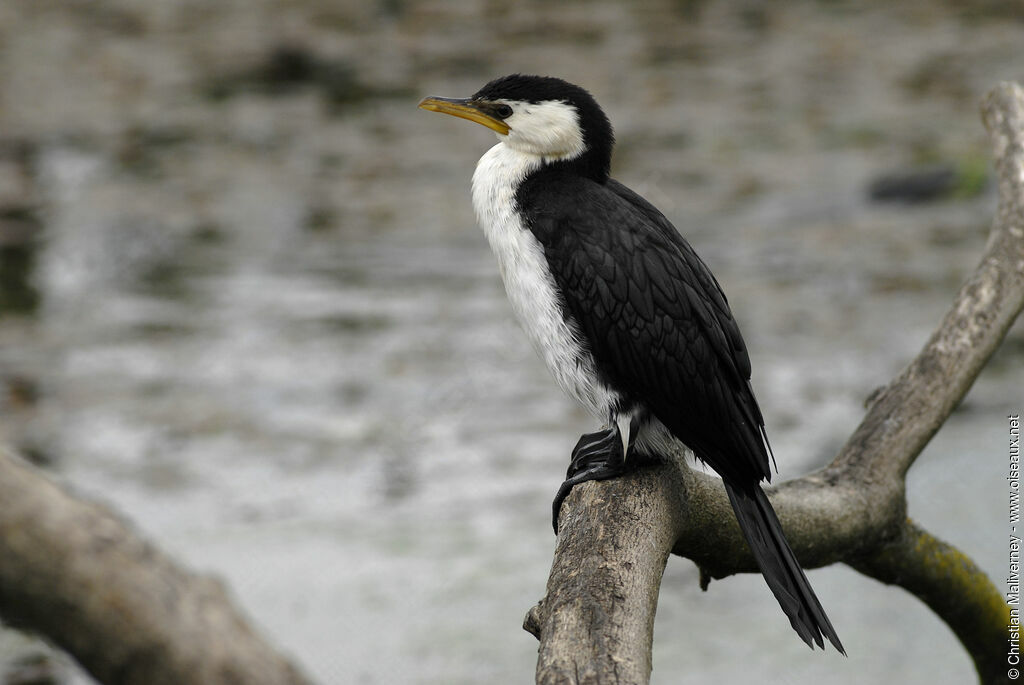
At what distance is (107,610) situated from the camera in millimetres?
779

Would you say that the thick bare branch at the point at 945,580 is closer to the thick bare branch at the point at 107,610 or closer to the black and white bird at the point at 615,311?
the black and white bird at the point at 615,311

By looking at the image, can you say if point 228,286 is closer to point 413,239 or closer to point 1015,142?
point 413,239

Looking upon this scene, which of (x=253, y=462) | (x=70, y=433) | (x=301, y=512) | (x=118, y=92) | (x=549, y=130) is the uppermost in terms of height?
(x=118, y=92)

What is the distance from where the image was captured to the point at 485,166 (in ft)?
6.67

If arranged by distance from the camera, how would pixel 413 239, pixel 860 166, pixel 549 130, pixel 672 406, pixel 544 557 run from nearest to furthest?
pixel 672 406 → pixel 549 130 → pixel 544 557 → pixel 413 239 → pixel 860 166

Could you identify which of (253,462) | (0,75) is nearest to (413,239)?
(253,462)

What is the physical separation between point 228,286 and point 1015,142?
3762 mm

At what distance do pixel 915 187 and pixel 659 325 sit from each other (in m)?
4.66

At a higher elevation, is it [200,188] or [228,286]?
[200,188]

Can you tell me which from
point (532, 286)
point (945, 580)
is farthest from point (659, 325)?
point (945, 580)

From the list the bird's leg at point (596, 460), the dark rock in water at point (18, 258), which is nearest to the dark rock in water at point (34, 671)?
the bird's leg at point (596, 460)

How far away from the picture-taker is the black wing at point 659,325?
1.75 meters

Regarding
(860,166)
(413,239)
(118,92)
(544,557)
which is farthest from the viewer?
(118,92)

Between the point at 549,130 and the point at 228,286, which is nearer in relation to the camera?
the point at 549,130
